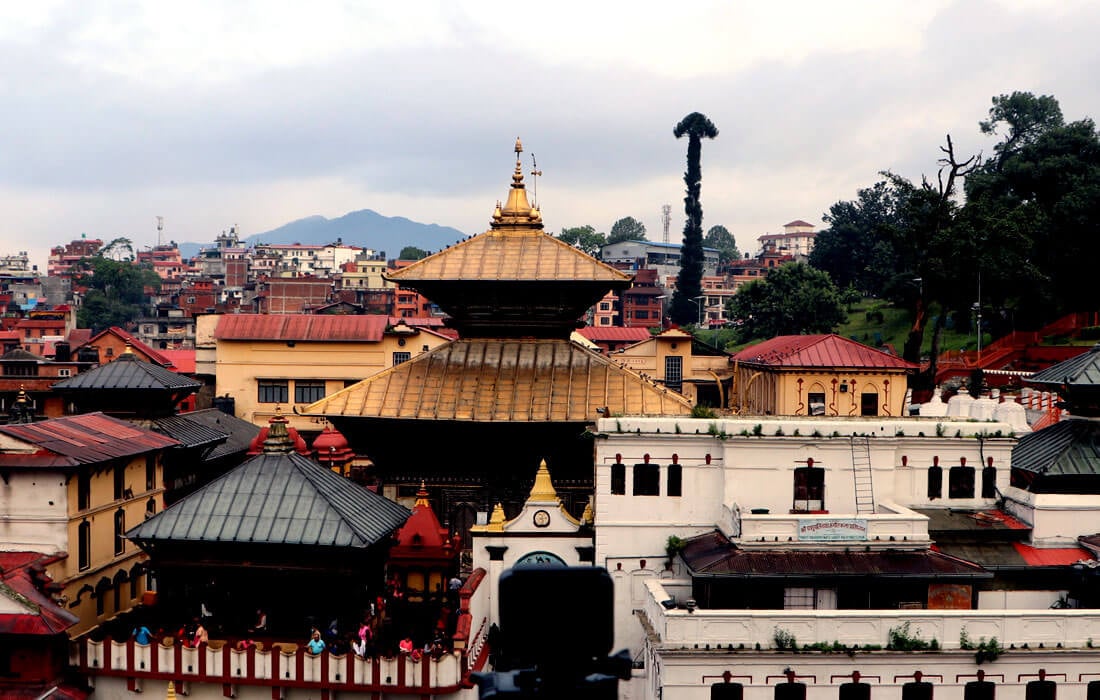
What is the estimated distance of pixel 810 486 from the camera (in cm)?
3116

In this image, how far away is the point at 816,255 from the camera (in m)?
125

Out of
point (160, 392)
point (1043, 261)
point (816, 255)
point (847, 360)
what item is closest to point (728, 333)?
point (816, 255)

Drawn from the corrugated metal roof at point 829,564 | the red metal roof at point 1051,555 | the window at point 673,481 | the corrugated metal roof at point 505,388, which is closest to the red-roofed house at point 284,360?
the corrugated metal roof at point 505,388

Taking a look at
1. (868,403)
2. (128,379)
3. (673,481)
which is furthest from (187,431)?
(868,403)

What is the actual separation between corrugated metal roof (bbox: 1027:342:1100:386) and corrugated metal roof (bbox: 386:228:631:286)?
14455mm

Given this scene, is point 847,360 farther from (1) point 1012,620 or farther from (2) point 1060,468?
(1) point 1012,620

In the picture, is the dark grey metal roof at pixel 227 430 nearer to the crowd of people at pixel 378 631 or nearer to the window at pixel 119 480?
the window at pixel 119 480

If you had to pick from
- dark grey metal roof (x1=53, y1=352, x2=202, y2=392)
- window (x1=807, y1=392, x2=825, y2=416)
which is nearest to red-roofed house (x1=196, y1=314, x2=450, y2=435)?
window (x1=807, y1=392, x2=825, y2=416)

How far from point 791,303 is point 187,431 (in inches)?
2576

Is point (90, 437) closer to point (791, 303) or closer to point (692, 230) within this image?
point (791, 303)

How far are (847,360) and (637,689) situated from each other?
34.8m

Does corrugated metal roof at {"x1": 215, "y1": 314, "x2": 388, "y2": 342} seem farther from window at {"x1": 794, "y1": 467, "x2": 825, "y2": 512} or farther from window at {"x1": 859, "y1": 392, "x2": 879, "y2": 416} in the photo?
window at {"x1": 794, "y1": 467, "x2": 825, "y2": 512}

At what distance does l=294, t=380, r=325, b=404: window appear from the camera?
73.5 meters

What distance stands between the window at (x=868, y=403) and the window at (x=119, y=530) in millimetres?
40096
